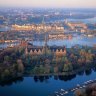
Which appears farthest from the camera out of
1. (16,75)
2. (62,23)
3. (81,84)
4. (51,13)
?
(51,13)

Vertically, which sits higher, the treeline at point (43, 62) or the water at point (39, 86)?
the treeline at point (43, 62)

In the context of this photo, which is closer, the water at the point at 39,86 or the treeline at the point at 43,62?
the water at the point at 39,86

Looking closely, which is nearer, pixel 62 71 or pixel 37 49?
pixel 62 71

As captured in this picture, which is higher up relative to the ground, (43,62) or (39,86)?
(43,62)

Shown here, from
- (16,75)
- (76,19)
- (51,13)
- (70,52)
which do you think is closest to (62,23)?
(76,19)

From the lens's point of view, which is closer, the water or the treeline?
the water

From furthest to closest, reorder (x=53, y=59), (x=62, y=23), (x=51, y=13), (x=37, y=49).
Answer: (x=51, y=13) < (x=62, y=23) < (x=37, y=49) < (x=53, y=59)

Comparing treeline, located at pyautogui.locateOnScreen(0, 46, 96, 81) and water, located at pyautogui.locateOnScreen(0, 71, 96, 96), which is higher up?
treeline, located at pyautogui.locateOnScreen(0, 46, 96, 81)

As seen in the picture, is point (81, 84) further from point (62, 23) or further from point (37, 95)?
point (62, 23)
